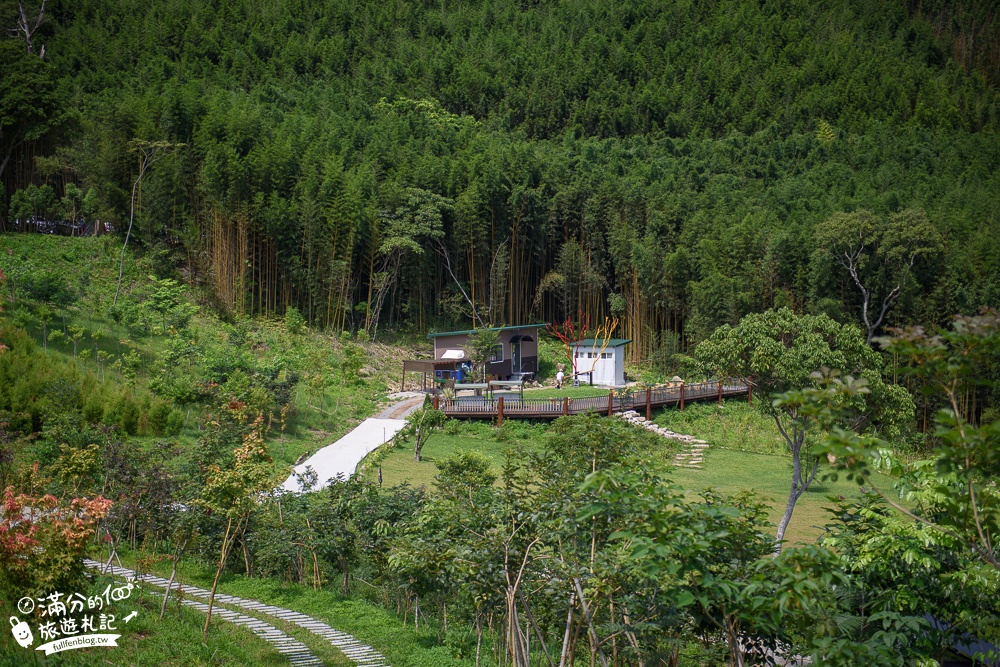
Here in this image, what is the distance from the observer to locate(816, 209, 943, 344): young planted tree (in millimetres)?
28531

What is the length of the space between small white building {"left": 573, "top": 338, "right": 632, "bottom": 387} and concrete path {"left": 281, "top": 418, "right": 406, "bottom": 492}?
33.8 ft

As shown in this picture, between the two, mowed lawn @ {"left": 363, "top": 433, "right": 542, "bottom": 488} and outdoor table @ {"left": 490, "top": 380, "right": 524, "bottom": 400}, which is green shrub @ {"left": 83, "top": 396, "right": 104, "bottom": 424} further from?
outdoor table @ {"left": 490, "top": 380, "right": 524, "bottom": 400}

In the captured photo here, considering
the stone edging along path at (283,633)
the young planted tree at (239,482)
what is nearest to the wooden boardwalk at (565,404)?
the stone edging along path at (283,633)

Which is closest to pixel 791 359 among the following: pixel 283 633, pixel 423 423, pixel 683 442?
pixel 283 633

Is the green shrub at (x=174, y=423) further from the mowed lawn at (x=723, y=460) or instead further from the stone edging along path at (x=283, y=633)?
the stone edging along path at (x=283, y=633)

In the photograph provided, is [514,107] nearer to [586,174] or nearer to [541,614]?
[586,174]

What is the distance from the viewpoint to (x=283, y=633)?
8.21 m

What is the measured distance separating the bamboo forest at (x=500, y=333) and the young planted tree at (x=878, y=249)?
0.13m

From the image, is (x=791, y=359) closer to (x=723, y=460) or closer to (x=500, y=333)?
(x=723, y=460)

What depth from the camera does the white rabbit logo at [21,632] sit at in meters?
5.98

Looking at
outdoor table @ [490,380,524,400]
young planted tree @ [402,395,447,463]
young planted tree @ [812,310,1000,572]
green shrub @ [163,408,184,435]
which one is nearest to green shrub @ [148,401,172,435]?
green shrub @ [163,408,184,435]

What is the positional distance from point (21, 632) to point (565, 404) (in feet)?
61.6

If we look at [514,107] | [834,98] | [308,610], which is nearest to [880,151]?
[834,98]

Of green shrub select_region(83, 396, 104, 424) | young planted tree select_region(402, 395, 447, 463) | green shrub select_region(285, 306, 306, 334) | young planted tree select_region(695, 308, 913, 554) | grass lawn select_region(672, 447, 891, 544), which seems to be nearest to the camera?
young planted tree select_region(695, 308, 913, 554)
